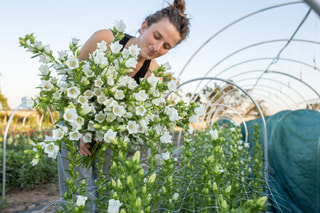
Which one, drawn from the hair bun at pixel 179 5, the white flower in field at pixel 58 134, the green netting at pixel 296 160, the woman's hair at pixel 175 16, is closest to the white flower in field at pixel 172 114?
the white flower in field at pixel 58 134

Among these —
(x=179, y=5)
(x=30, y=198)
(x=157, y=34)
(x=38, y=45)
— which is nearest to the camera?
(x=38, y=45)

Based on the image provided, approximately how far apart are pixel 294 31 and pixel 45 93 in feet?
19.1

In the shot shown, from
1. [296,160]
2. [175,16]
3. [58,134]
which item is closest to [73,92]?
[58,134]

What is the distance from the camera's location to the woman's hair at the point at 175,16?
165 cm

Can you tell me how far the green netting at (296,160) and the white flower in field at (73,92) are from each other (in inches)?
67.9

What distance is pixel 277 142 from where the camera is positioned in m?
2.96

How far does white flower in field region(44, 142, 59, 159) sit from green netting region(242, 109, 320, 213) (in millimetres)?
1738

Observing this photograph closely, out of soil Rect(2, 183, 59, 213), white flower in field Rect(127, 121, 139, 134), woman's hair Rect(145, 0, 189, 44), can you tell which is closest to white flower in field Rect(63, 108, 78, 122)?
white flower in field Rect(127, 121, 139, 134)

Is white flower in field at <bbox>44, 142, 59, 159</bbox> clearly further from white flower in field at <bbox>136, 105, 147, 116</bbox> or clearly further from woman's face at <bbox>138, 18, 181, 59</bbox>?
woman's face at <bbox>138, 18, 181, 59</bbox>

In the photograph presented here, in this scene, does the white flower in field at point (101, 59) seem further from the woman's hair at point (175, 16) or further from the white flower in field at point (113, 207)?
the woman's hair at point (175, 16)

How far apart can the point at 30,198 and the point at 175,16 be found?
359 centimetres

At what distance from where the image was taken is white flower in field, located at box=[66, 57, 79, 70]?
3.00ft

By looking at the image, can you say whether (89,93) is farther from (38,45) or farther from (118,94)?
(38,45)

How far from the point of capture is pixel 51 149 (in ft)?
2.85
